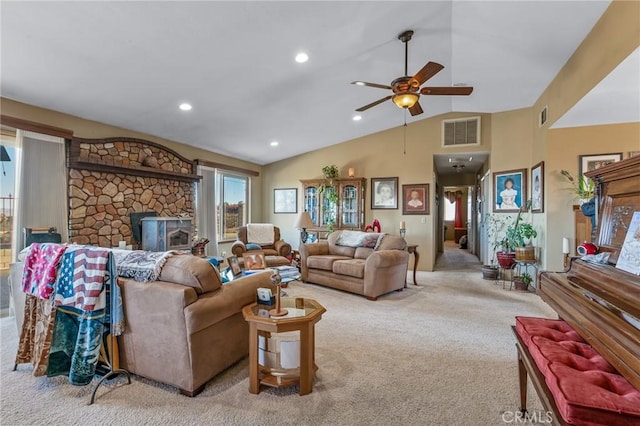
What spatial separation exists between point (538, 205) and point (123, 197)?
6.36m

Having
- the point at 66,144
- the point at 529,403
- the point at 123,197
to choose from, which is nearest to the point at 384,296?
the point at 529,403

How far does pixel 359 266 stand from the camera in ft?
13.7

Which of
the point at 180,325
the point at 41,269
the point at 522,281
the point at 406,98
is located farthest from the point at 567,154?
the point at 41,269

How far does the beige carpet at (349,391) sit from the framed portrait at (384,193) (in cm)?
364

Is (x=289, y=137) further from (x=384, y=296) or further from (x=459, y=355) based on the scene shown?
(x=459, y=355)

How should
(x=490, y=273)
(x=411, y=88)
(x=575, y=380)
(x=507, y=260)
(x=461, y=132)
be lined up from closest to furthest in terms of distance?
(x=575, y=380) → (x=411, y=88) → (x=507, y=260) → (x=490, y=273) → (x=461, y=132)

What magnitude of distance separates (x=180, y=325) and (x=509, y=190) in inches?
224

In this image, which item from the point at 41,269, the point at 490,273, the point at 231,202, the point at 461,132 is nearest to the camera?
the point at 41,269

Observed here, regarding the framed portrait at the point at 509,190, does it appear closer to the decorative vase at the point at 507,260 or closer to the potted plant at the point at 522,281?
the decorative vase at the point at 507,260

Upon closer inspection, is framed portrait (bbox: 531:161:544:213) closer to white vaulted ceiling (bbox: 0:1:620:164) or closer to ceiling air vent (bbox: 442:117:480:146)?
white vaulted ceiling (bbox: 0:1:620:164)

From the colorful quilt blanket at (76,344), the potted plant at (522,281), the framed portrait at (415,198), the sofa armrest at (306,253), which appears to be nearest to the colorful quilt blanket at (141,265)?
the colorful quilt blanket at (76,344)

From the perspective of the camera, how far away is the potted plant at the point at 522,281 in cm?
458

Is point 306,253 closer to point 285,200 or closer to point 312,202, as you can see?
point 312,202

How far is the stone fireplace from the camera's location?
403 cm
